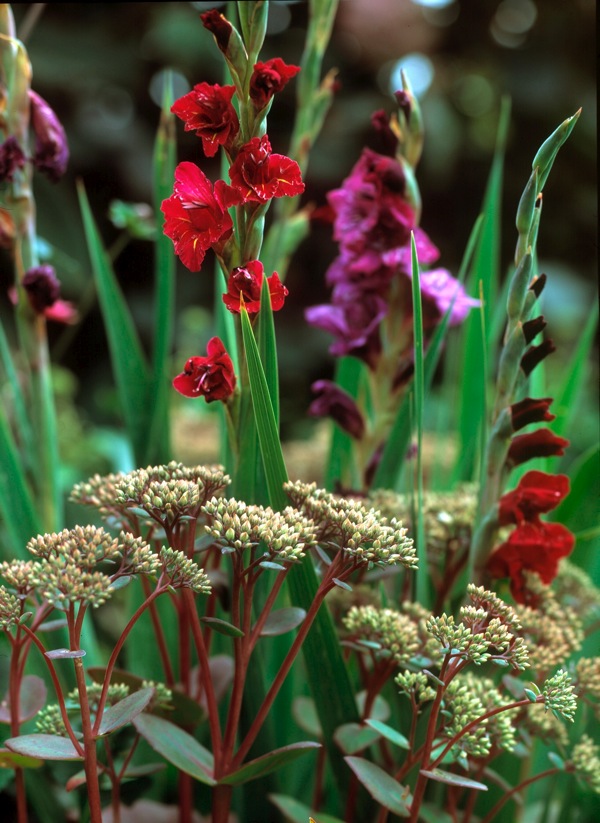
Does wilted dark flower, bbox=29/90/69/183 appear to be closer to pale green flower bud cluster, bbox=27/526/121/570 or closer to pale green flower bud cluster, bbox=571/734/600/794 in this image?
pale green flower bud cluster, bbox=27/526/121/570

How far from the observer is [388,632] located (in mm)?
343

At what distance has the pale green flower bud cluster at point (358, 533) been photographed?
287 millimetres

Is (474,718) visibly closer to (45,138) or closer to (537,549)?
(537,549)

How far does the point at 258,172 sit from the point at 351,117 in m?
1.14

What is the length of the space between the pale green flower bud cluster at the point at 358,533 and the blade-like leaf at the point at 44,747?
11 cm

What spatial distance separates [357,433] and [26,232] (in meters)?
0.22

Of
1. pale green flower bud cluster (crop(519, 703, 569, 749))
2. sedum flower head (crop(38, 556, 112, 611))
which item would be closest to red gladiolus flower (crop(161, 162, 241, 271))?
sedum flower head (crop(38, 556, 112, 611))

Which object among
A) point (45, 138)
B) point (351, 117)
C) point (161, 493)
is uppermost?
point (351, 117)

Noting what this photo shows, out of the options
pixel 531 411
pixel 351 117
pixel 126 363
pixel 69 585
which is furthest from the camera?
pixel 351 117

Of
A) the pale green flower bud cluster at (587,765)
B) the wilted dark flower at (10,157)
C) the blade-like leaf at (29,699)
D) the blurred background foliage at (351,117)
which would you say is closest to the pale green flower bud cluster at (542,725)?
the pale green flower bud cluster at (587,765)

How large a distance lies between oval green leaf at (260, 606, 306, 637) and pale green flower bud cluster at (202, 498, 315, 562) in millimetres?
49

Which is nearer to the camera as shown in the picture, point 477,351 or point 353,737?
point 353,737

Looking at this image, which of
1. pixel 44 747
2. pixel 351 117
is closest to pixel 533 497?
pixel 44 747

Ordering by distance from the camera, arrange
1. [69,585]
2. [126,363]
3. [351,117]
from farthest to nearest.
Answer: [351,117] → [126,363] → [69,585]
